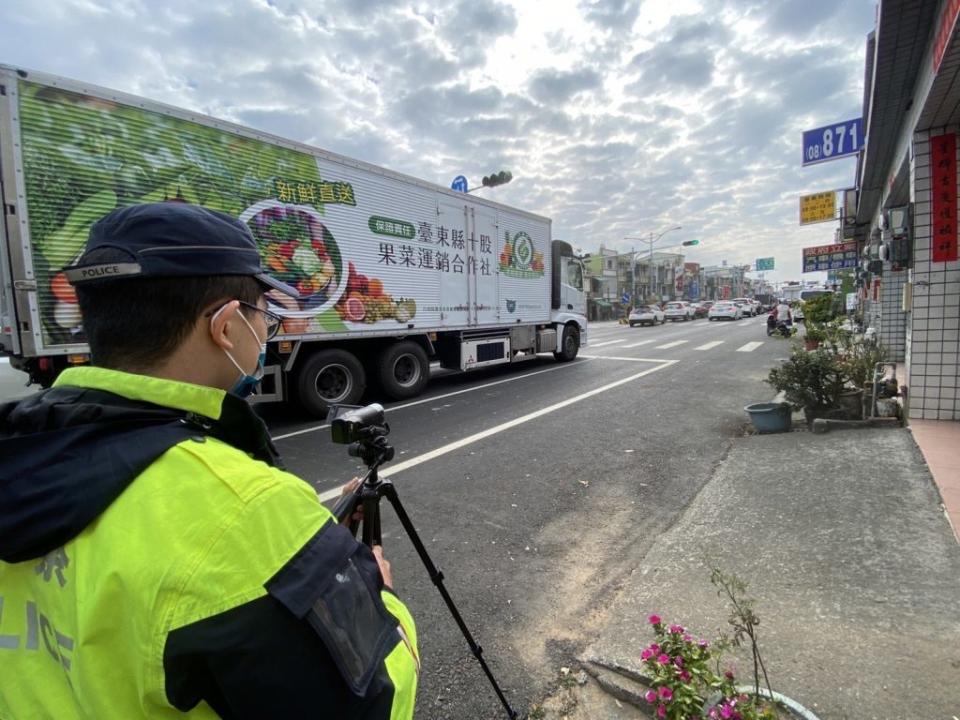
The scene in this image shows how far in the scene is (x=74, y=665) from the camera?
74 centimetres

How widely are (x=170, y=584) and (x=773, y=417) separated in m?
6.59

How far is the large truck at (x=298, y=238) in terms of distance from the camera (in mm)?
4816

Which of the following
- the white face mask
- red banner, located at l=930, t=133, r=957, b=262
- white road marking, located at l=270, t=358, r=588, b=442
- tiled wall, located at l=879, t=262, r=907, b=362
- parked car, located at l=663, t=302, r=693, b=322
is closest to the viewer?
the white face mask

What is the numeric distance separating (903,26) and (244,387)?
643 cm

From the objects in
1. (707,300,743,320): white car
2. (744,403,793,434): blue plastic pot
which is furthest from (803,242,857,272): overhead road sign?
(744,403,793,434): blue plastic pot

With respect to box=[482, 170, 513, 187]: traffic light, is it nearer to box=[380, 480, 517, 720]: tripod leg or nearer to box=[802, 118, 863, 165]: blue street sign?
box=[802, 118, 863, 165]: blue street sign

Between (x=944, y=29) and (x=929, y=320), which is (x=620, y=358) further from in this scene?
(x=944, y=29)

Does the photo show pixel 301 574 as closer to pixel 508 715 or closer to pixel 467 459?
pixel 508 715

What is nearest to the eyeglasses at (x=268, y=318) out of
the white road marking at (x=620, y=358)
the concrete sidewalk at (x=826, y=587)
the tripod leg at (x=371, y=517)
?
the tripod leg at (x=371, y=517)

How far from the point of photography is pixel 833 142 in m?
9.27

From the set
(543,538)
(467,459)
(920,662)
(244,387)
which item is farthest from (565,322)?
(244,387)

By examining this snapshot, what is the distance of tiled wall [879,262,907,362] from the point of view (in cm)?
1029

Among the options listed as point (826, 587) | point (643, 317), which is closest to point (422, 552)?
point (826, 587)

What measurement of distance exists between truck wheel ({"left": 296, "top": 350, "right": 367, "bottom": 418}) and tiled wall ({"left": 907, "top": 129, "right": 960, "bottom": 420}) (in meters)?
6.86
